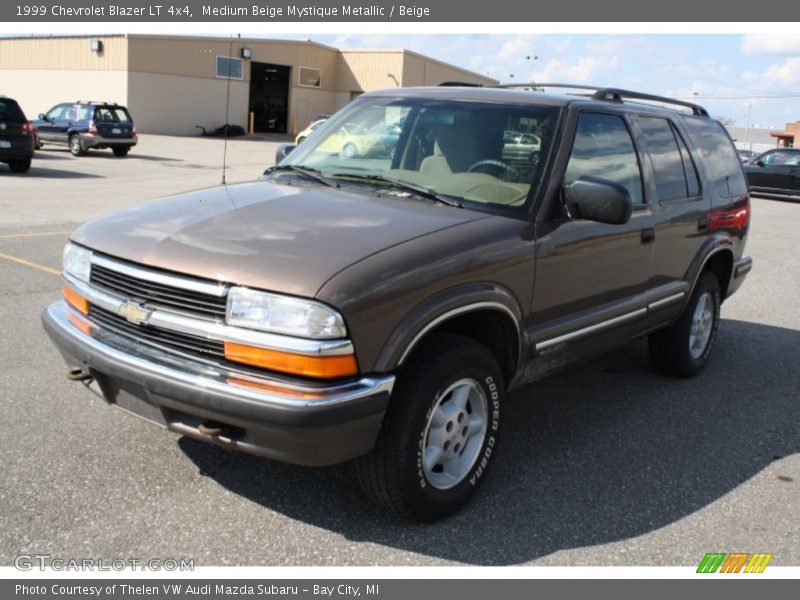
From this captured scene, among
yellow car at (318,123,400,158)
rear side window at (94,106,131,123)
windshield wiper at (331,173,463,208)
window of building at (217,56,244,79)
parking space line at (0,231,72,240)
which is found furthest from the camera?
window of building at (217,56,244,79)

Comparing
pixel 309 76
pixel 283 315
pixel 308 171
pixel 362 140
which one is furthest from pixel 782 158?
pixel 309 76

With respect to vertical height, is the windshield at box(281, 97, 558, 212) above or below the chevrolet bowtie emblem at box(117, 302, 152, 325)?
above

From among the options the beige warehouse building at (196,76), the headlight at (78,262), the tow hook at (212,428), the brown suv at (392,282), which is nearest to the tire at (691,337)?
the brown suv at (392,282)

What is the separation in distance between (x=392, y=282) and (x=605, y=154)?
6.65 feet

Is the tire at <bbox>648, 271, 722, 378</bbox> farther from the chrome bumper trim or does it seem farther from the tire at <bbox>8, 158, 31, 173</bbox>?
the tire at <bbox>8, 158, 31, 173</bbox>

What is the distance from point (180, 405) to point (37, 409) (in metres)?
1.81

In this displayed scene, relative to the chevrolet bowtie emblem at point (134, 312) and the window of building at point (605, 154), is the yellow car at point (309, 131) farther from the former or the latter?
the chevrolet bowtie emblem at point (134, 312)

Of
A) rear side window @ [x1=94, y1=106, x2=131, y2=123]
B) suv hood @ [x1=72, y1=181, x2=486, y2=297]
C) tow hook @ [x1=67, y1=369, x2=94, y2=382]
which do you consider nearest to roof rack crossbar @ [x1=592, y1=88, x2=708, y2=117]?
suv hood @ [x1=72, y1=181, x2=486, y2=297]

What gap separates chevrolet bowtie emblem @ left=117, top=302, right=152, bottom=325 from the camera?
131 inches

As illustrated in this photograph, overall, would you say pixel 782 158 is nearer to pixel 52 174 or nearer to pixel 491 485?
pixel 52 174

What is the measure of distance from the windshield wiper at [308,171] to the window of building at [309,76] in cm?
4731

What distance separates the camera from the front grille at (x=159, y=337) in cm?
318

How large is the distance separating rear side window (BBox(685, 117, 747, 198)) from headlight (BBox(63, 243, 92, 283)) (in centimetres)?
414

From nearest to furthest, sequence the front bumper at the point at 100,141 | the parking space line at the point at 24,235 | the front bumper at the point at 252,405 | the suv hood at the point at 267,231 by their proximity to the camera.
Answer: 1. the front bumper at the point at 252,405
2. the suv hood at the point at 267,231
3. the parking space line at the point at 24,235
4. the front bumper at the point at 100,141
